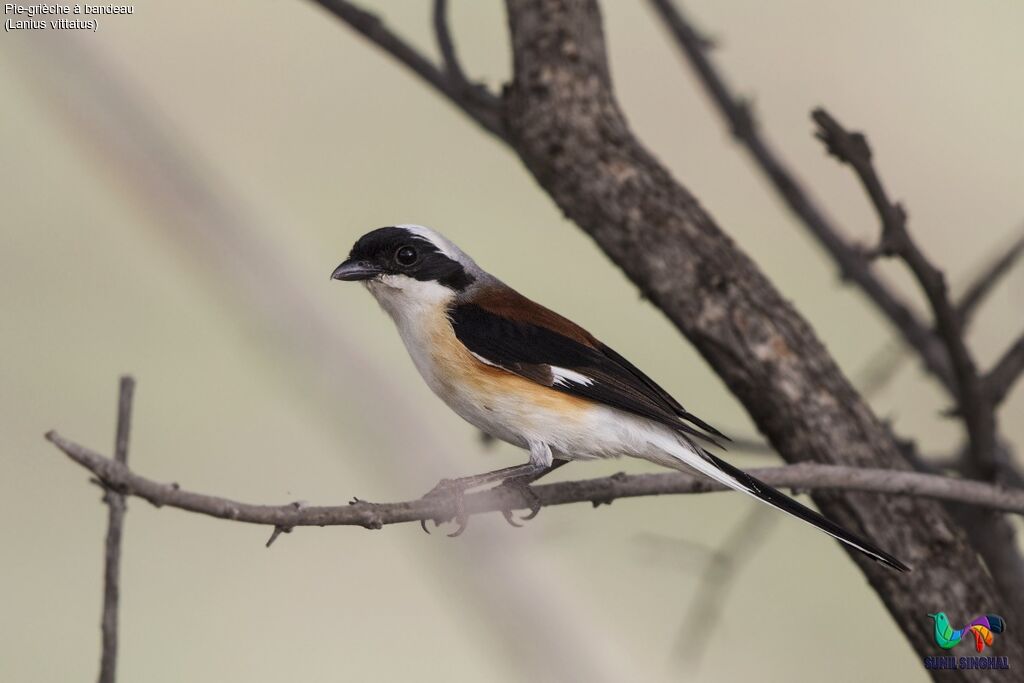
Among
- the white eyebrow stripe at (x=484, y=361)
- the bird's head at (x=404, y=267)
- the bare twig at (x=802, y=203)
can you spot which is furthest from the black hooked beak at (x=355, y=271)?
the bare twig at (x=802, y=203)

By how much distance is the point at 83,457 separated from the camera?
2.17 metres

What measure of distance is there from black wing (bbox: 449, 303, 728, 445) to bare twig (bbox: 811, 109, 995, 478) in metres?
0.93

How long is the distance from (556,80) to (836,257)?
153cm

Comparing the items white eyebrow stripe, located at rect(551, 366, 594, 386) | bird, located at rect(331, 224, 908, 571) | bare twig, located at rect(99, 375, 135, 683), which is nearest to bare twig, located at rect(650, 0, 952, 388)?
bird, located at rect(331, 224, 908, 571)

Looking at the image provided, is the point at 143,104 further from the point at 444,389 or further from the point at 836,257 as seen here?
the point at 836,257

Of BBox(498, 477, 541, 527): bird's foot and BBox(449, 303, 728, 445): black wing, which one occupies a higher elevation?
BBox(449, 303, 728, 445): black wing

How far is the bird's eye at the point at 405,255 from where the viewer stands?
3.77 meters

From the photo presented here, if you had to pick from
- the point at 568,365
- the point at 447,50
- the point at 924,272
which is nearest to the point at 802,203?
the point at 924,272

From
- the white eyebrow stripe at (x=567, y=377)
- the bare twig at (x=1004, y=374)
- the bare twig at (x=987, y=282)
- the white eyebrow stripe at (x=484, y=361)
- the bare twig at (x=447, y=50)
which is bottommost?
the bare twig at (x=1004, y=374)

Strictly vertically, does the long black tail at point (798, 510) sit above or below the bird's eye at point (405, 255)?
below

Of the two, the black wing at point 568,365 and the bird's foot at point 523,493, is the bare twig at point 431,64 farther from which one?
the bird's foot at point 523,493

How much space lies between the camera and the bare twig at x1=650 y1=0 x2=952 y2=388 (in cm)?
482

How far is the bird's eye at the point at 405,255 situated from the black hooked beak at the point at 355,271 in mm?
75

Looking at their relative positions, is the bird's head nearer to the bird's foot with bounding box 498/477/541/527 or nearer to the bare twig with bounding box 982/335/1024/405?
the bird's foot with bounding box 498/477/541/527
